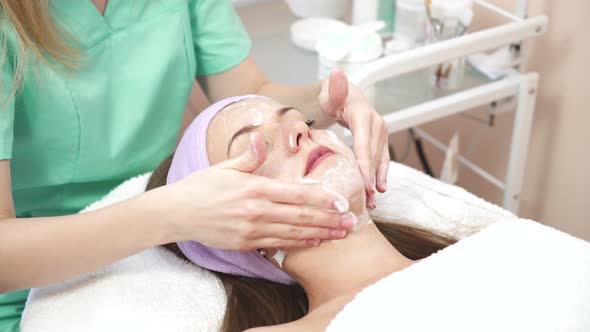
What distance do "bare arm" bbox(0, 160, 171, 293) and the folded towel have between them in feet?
1.02

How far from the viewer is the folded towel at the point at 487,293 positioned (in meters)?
0.85

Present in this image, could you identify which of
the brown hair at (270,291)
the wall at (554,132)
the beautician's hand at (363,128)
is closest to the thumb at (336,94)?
the beautician's hand at (363,128)

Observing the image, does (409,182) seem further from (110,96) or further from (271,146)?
(110,96)

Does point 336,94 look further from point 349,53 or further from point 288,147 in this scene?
point 349,53

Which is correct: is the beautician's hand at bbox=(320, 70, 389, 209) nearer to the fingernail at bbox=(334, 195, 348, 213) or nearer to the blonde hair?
the fingernail at bbox=(334, 195, 348, 213)

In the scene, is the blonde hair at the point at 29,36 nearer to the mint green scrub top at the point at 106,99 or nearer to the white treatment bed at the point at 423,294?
the mint green scrub top at the point at 106,99

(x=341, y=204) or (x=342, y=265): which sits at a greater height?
(x=341, y=204)

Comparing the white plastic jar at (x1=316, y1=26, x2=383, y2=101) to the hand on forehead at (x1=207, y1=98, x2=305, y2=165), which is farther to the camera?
the white plastic jar at (x1=316, y1=26, x2=383, y2=101)

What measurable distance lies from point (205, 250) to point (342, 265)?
0.24m

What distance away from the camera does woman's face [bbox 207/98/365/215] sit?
1018 millimetres

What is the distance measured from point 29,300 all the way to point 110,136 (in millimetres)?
334

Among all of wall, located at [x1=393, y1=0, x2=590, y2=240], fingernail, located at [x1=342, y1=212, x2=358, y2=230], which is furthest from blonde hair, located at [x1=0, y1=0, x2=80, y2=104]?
wall, located at [x1=393, y1=0, x2=590, y2=240]

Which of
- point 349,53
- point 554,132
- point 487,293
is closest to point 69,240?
point 487,293

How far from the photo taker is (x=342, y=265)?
1051mm
